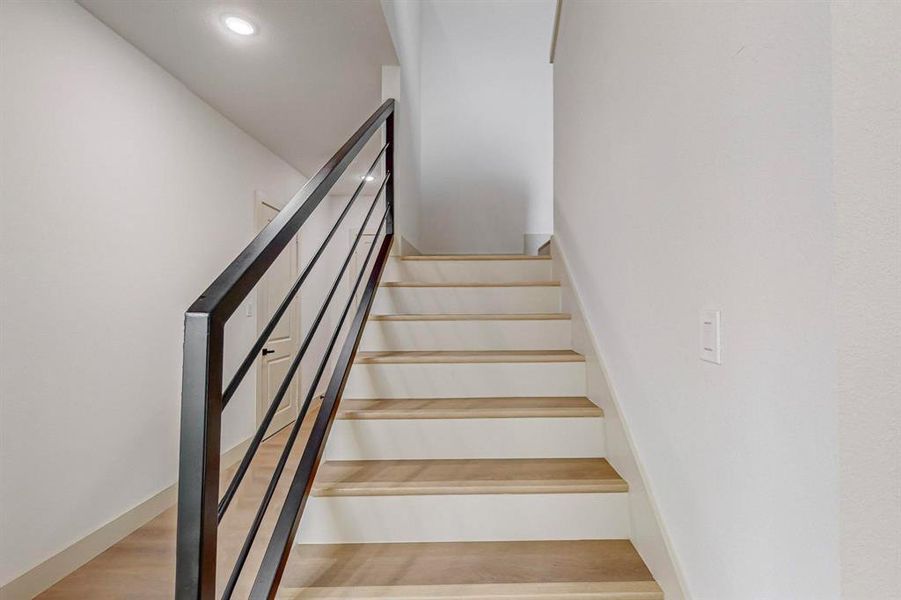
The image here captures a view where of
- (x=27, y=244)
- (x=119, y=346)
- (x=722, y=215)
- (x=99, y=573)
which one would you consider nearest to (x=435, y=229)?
(x=119, y=346)

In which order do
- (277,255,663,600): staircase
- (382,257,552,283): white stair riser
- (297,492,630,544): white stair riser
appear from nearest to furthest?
(277,255,663,600): staircase
(297,492,630,544): white stair riser
(382,257,552,283): white stair riser

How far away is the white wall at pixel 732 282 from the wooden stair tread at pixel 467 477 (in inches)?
8.0

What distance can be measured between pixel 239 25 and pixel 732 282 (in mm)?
2329

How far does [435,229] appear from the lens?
4.27 meters

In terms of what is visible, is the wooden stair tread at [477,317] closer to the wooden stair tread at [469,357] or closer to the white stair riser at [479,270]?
→ the wooden stair tread at [469,357]

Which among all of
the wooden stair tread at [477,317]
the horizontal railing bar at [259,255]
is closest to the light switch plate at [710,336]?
the horizontal railing bar at [259,255]

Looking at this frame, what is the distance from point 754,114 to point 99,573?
104 inches

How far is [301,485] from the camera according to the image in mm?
1347

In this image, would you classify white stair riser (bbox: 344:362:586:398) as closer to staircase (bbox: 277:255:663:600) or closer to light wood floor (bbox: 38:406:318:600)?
staircase (bbox: 277:255:663:600)

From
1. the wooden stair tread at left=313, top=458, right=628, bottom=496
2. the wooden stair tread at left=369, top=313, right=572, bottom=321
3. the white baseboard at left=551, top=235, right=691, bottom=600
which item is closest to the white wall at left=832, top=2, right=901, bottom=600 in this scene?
the white baseboard at left=551, top=235, right=691, bottom=600

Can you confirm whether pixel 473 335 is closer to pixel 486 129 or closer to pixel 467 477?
pixel 467 477

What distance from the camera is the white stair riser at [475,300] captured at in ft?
7.91

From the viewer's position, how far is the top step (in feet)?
8.83

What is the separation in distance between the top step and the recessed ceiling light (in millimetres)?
1268
